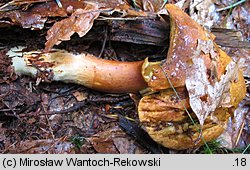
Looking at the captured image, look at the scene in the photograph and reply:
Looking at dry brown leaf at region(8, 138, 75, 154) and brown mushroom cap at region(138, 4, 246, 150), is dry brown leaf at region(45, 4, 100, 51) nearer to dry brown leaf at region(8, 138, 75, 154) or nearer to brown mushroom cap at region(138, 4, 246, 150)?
brown mushroom cap at region(138, 4, 246, 150)

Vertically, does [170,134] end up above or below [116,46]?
below

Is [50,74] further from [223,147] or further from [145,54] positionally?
[223,147]

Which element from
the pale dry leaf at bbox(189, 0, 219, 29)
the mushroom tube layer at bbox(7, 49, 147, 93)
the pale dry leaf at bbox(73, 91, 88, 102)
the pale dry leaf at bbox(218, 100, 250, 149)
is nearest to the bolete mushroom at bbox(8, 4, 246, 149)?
the mushroom tube layer at bbox(7, 49, 147, 93)

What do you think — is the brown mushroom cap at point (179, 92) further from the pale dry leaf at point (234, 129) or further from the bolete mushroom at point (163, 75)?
the pale dry leaf at point (234, 129)

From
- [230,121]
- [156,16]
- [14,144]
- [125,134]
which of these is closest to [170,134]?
[125,134]

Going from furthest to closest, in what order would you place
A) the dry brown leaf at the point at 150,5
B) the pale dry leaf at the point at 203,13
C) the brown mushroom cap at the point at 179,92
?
the pale dry leaf at the point at 203,13 < the dry brown leaf at the point at 150,5 < the brown mushroom cap at the point at 179,92

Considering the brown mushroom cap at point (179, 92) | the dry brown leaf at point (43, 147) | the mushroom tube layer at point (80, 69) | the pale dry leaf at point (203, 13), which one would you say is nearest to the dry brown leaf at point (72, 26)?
the mushroom tube layer at point (80, 69)

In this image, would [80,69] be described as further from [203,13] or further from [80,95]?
[203,13]
